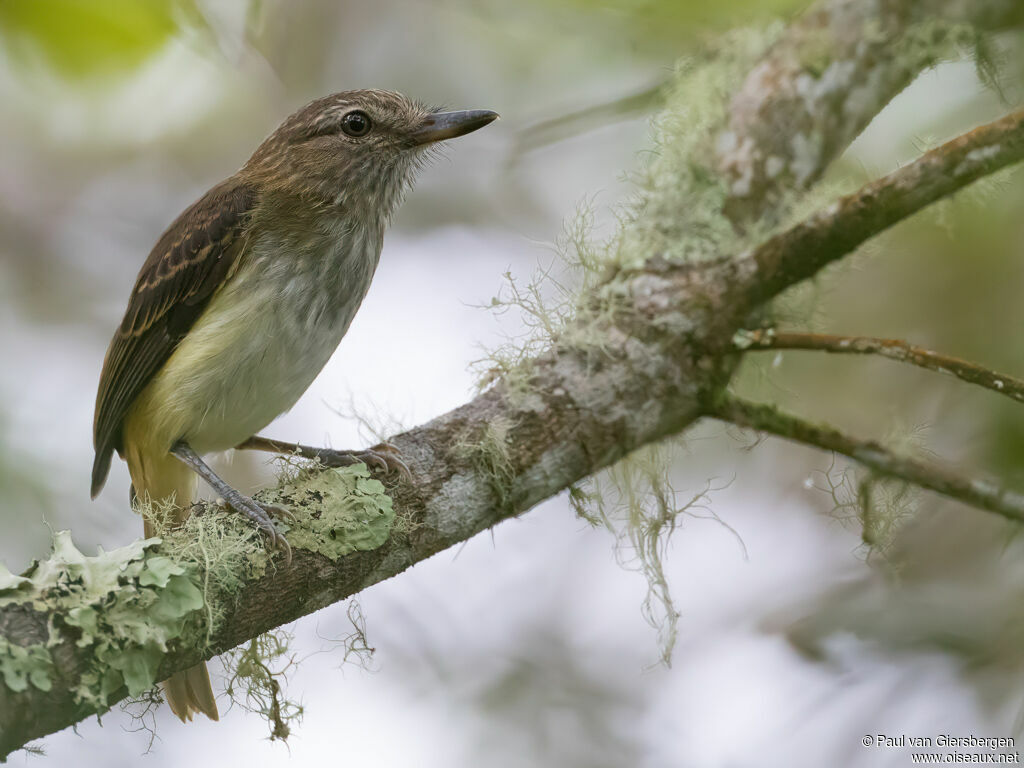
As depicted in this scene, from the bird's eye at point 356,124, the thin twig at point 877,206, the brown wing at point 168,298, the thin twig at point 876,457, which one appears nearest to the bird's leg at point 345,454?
the brown wing at point 168,298

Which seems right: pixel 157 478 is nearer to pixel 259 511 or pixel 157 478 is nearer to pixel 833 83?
pixel 259 511

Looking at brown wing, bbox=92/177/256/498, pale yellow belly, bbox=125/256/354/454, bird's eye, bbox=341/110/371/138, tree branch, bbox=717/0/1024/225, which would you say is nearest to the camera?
tree branch, bbox=717/0/1024/225

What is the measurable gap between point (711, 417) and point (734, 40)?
1.09 meters

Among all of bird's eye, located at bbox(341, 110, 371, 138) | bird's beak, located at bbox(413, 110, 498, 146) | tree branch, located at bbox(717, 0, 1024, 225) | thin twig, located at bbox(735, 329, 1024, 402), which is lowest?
thin twig, located at bbox(735, 329, 1024, 402)

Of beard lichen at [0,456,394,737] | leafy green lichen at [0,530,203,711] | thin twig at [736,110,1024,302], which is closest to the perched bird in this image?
beard lichen at [0,456,394,737]

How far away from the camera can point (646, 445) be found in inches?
99.9

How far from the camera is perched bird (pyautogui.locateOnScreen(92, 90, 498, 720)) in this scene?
3057 millimetres

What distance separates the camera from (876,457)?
2.19 meters

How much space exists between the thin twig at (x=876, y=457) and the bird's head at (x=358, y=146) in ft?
5.36

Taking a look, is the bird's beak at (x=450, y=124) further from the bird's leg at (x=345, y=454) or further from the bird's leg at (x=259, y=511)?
the bird's leg at (x=259, y=511)

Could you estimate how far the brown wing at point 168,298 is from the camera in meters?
3.20

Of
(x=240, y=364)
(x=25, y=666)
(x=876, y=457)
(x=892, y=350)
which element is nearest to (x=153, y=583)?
(x=25, y=666)

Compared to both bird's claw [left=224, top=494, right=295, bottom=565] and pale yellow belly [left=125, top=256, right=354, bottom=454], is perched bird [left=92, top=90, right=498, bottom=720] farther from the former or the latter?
bird's claw [left=224, top=494, right=295, bottom=565]

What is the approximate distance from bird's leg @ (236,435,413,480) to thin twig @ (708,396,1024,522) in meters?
0.81
